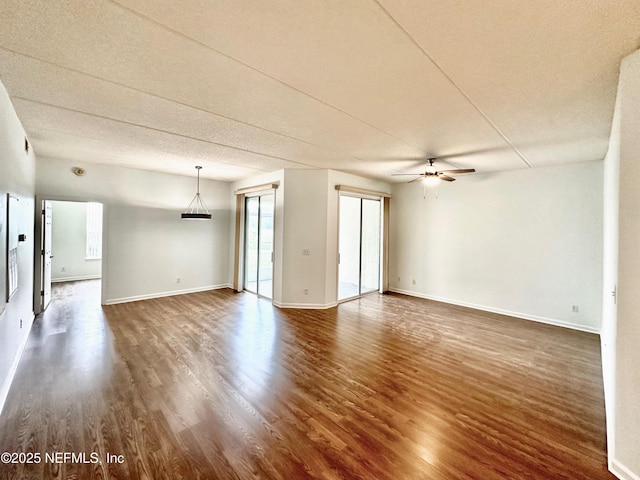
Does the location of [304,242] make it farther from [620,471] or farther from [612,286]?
[620,471]

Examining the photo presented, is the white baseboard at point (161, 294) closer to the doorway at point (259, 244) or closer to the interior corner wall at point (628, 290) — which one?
the doorway at point (259, 244)

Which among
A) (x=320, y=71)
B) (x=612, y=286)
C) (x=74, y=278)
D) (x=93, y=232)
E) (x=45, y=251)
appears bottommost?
(x=74, y=278)

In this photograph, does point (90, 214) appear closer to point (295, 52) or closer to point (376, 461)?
point (295, 52)

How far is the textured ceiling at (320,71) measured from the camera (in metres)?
1.48

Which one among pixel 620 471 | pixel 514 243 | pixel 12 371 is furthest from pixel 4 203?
pixel 514 243

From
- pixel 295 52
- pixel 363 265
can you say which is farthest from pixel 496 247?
pixel 295 52

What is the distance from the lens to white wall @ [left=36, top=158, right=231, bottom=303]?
5074 mm

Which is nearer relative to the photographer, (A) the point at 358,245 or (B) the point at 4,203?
(B) the point at 4,203

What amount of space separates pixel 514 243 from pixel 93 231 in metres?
10.9

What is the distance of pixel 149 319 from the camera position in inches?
→ 180

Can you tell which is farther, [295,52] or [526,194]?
[526,194]

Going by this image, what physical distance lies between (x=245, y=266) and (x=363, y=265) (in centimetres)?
295

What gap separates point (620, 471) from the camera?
5.68ft

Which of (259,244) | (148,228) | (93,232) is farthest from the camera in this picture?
(93,232)
